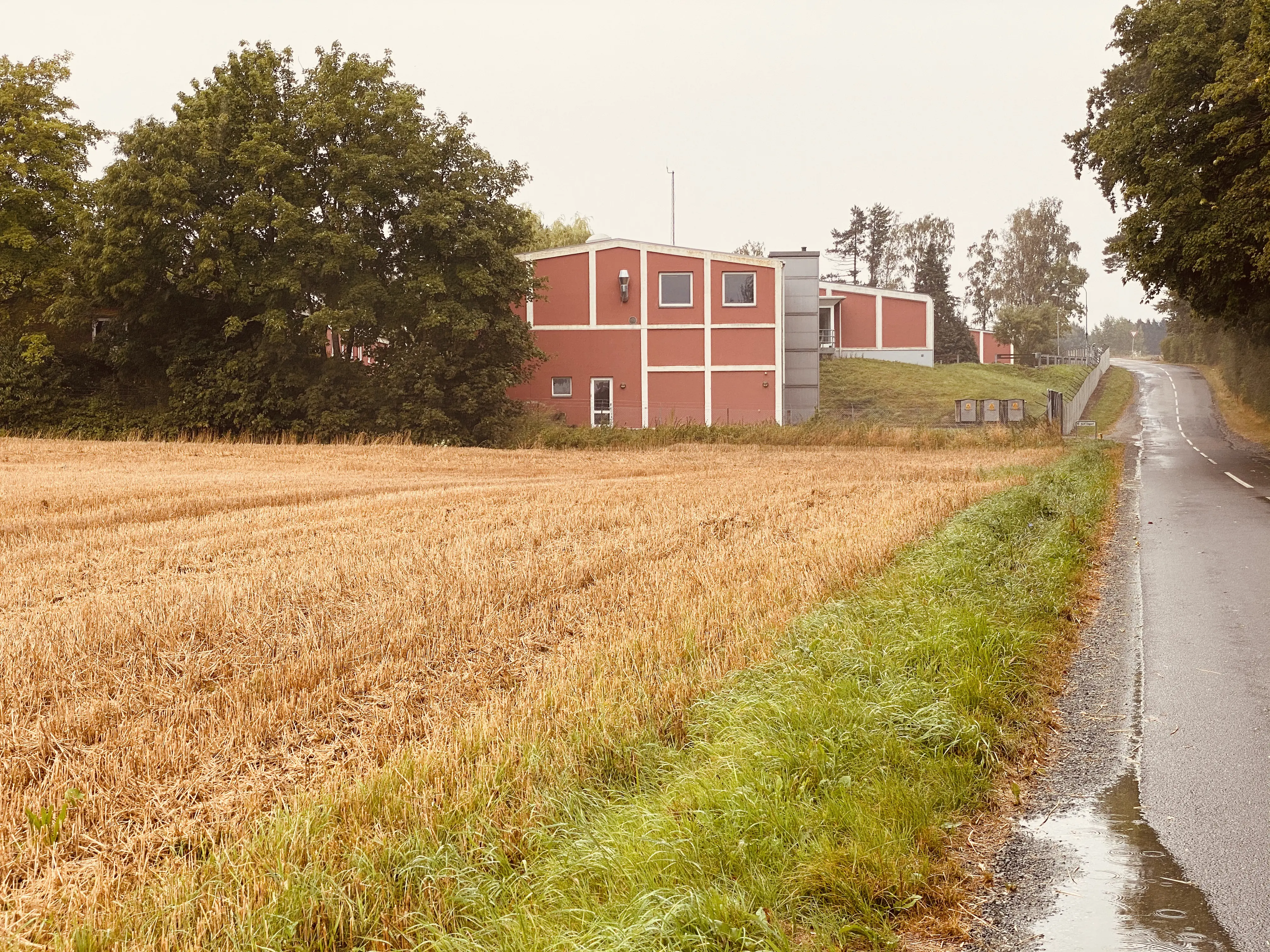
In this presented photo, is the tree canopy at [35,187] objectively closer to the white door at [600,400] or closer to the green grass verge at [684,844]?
the white door at [600,400]

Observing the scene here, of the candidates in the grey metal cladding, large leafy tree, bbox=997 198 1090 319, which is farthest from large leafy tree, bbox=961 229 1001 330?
the grey metal cladding

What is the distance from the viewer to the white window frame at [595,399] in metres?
47.3

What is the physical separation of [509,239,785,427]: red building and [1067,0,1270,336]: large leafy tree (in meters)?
20.3

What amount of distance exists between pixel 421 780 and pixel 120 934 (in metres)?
1.48

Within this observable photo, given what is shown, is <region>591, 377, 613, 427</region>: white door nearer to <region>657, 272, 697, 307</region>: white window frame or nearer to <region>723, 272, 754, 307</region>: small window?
<region>657, 272, 697, 307</region>: white window frame

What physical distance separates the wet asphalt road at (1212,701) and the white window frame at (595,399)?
30.1 meters

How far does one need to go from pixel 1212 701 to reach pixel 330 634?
614 cm

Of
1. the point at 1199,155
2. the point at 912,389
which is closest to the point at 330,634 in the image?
the point at 1199,155

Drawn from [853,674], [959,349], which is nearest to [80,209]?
[853,674]

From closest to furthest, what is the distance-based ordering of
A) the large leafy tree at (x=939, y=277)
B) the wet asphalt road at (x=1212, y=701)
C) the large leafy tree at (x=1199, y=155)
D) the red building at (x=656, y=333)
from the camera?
the wet asphalt road at (x=1212, y=701), the large leafy tree at (x=1199, y=155), the red building at (x=656, y=333), the large leafy tree at (x=939, y=277)

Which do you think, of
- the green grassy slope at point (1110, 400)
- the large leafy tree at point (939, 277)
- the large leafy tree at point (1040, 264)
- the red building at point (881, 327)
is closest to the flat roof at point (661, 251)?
the green grassy slope at point (1110, 400)

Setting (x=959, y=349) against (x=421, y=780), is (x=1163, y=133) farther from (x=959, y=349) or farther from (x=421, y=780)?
(x=959, y=349)

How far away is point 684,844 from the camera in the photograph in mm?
4305

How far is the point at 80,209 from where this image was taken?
41.0 metres
